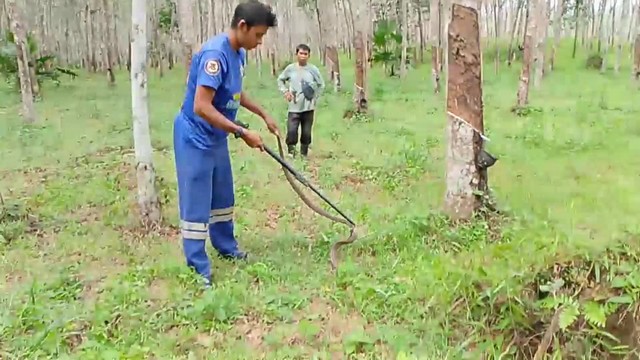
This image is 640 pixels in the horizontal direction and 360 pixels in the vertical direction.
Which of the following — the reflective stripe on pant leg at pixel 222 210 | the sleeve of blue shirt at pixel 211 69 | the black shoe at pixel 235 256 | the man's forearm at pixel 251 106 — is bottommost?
the black shoe at pixel 235 256

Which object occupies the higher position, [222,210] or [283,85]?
[283,85]

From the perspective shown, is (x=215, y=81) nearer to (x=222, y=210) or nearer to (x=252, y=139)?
(x=252, y=139)

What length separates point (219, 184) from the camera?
407cm

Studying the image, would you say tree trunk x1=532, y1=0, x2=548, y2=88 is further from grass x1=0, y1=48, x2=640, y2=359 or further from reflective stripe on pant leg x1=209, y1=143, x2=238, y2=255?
reflective stripe on pant leg x1=209, y1=143, x2=238, y2=255

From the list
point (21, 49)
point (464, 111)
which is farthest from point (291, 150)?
point (21, 49)

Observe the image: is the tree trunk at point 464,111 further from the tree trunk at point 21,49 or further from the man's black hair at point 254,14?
the tree trunk at point 21,49

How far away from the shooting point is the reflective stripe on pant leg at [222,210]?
4.04m

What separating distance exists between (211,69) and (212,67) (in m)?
0.01

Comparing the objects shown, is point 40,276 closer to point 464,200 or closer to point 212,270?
point 212,270

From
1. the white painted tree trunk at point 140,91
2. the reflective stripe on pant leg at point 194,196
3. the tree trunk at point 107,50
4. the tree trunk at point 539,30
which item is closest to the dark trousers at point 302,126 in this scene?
the white painted tree trunk at point 140,91

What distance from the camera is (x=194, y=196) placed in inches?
148

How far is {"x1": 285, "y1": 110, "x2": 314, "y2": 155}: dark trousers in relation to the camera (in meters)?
7.75

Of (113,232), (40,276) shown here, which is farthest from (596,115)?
(40,276)

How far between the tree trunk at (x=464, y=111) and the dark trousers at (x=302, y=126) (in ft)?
10.9
